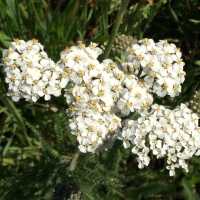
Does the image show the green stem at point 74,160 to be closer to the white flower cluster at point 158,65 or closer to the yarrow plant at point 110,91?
the yarrow plant at point 110,91

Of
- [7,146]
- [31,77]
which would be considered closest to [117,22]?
[31,77]

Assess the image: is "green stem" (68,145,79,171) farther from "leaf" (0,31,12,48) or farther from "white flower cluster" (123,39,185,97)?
"leaf" (0,31,12,48)

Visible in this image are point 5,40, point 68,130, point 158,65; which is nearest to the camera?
point 158,65

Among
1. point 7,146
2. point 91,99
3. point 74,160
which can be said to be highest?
point 91,99

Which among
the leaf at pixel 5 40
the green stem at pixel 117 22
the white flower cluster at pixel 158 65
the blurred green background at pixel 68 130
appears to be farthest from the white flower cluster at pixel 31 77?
the leaf at pixel 5 40

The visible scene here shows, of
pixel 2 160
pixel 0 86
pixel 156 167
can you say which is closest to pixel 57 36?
pixel 0 86

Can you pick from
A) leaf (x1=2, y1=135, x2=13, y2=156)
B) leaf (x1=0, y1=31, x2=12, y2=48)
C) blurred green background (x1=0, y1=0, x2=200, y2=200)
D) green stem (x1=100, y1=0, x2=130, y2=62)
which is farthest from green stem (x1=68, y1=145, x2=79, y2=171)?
leaf (x1=0, y1=31, x2=12, y2=48)

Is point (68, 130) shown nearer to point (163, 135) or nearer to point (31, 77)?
point (31, 77)

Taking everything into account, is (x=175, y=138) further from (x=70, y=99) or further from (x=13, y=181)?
(x=13, y=181)
